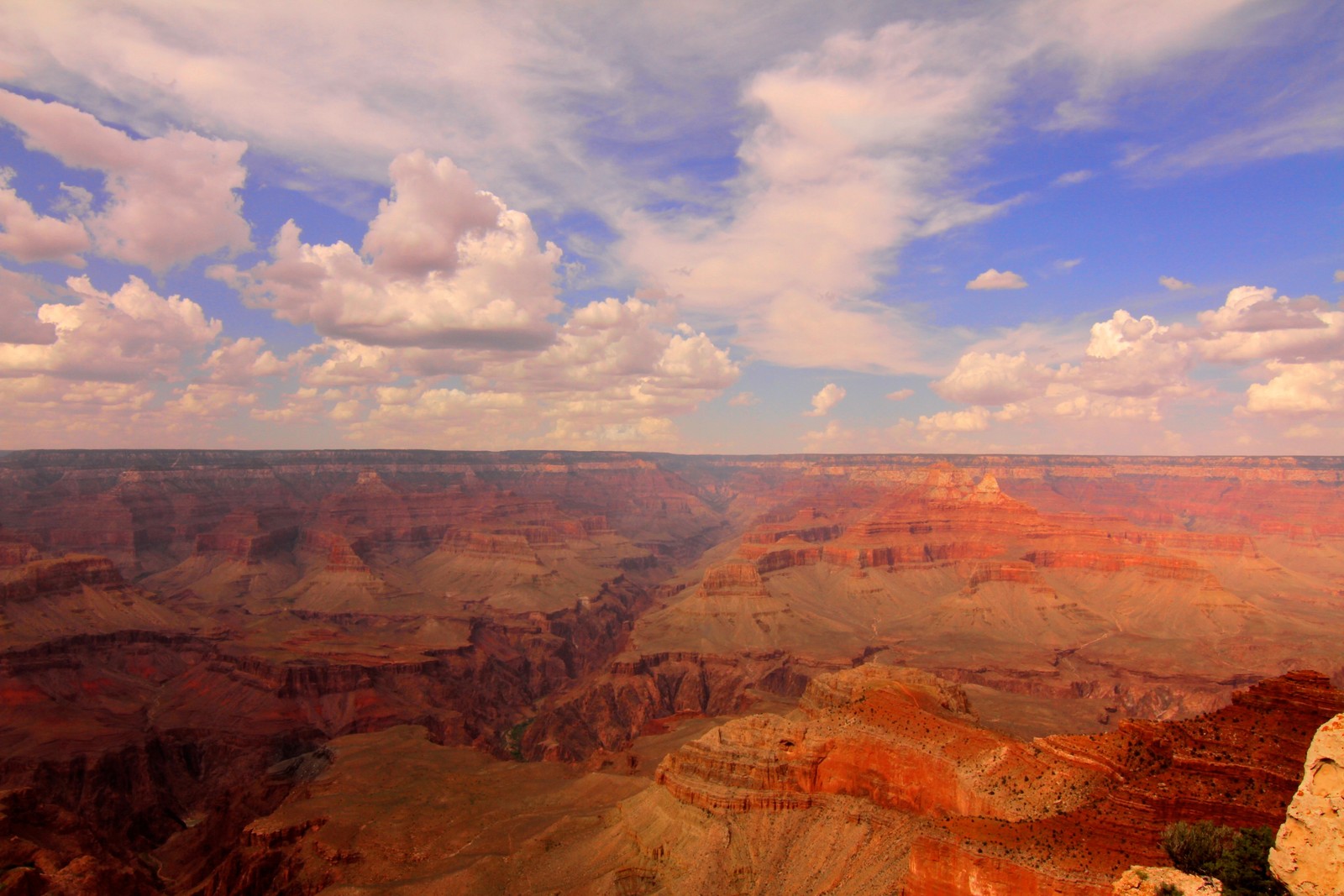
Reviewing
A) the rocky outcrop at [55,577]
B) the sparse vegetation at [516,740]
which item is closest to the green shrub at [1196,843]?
the sparse vegetation at [516,740]

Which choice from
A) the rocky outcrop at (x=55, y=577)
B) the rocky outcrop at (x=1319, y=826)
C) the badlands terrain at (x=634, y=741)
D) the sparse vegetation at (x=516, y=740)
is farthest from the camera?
the rocky outcrop at (x=55, y=577)

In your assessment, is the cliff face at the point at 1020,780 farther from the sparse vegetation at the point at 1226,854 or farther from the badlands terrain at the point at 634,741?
the sparse vegetation at the point at 1226,854

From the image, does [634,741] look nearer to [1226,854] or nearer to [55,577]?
[1226,854]

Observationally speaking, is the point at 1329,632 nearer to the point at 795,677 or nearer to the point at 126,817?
the point at 795,677

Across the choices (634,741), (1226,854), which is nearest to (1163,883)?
(1226,854)

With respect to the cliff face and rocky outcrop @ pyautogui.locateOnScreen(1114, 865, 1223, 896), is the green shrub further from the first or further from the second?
rocky outcrop @ pyautogui.locateOnScreen(1114, 865, 1223, 896)

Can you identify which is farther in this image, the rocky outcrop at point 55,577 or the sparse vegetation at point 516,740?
the rocky outcrop at point 55,577

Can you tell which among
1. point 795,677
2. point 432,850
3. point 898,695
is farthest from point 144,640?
point 898,695
